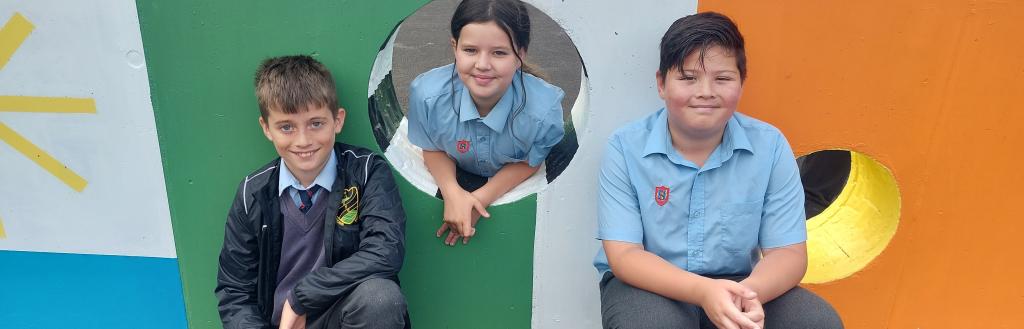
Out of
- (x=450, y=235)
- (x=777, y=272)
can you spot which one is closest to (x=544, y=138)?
(x=450, y=235)

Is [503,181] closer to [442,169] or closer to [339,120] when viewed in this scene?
[442,169]

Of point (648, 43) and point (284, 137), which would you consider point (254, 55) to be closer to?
point (284, 137)

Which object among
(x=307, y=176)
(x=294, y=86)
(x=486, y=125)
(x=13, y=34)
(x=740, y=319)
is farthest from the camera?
(x=486, y=125)

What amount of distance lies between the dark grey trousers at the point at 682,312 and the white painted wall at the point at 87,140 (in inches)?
52.1

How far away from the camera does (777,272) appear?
68.8 inches

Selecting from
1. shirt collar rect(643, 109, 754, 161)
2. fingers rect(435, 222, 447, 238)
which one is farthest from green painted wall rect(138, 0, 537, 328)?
shirt collar rect(643, 109, 754, 161)

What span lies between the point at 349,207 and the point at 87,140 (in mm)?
805

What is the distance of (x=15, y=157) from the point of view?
7.32ft

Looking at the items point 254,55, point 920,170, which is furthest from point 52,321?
point 920,170

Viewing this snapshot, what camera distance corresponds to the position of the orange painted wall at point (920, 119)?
1950 mm

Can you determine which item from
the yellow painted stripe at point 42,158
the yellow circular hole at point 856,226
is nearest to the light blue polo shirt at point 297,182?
the yellow painted stripe at point 42,158

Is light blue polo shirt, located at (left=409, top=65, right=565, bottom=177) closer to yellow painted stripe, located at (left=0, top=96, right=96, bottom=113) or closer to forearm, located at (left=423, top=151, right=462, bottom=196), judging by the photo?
forearm, located at (left=423, top=151, right=462, bottom=196)

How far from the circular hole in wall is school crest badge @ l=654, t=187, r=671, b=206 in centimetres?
36

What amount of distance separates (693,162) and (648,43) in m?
0.35
